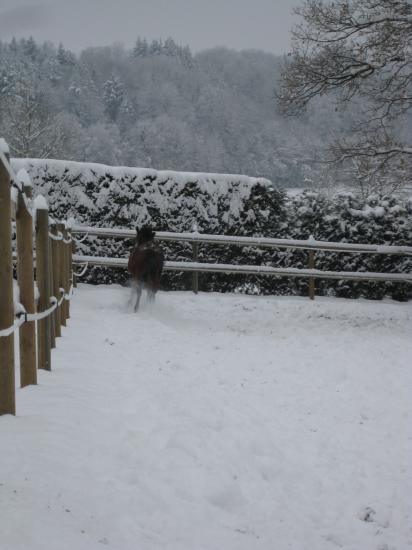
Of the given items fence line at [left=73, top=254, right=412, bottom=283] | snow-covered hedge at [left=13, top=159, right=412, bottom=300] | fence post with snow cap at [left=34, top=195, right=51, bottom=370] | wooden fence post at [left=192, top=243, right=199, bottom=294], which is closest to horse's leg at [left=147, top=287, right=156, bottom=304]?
fence line at [left=73, top=254, right=412, bottom=283]

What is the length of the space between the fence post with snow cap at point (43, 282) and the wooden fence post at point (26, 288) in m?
0.64

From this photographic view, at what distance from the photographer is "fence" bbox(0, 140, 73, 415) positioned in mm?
2908

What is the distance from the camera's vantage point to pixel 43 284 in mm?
4547

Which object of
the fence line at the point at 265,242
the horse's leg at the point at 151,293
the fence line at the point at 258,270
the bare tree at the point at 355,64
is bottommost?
the horse's leg at the point at 151,293

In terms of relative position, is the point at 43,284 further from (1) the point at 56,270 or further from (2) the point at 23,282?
(1) the point at 56,270

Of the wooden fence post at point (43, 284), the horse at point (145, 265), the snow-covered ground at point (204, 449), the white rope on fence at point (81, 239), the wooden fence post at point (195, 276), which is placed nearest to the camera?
the snow-covered ground at point (204, 449)

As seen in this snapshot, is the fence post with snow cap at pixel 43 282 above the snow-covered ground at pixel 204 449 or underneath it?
above

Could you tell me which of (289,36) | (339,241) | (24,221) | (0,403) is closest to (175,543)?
(0,403)

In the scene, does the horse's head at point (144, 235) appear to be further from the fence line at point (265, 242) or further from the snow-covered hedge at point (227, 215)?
the snow-covered hedge at point (227, 215)

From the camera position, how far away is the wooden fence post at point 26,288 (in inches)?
147

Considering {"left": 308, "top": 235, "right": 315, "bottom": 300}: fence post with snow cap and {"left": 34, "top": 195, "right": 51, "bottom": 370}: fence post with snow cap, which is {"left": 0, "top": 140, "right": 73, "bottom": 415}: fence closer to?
{"left": 34, "top": 195, "right": 51, "bottom": 370}: fence post with snow cap

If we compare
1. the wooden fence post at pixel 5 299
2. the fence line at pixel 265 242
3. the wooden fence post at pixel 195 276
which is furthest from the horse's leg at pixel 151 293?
the wooden fence post at pixel 5 299

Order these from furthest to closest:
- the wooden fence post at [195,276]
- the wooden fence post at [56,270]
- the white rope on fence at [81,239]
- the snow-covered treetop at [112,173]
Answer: the snow-covered treetop at [112,173] → the wooden fence post at [195,276] → the white rope on fence at [81,239] → the wooden fence post at [56,270]

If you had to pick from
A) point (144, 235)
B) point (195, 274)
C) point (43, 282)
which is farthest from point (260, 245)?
point (43, 282)
